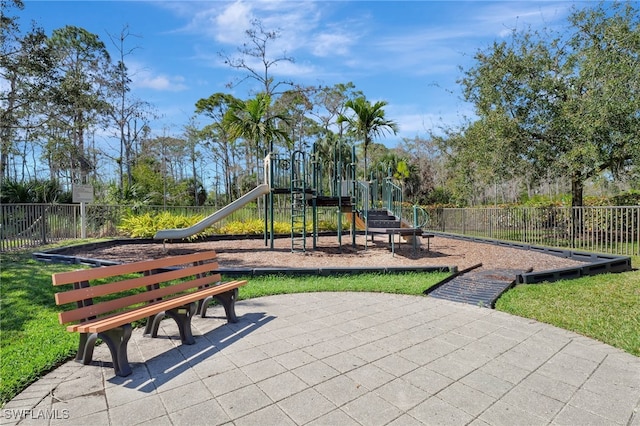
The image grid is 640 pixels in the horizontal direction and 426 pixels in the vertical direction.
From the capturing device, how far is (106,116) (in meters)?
25.2

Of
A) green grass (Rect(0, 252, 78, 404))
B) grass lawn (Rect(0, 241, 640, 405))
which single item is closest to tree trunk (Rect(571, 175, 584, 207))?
grass lawn (Rect(0, 241, 640, 405))

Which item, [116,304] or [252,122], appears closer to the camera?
[116,304]

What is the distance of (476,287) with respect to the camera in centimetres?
640

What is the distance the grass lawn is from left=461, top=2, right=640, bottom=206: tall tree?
6476mm

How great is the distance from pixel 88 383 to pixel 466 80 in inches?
669

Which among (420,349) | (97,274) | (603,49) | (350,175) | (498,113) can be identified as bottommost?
(420,349)

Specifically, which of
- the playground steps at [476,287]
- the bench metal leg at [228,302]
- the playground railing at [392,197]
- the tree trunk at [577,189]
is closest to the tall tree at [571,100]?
the tree trunk at [577,189]

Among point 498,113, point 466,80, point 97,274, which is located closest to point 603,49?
point 498,113

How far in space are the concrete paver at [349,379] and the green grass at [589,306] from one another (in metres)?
0.26

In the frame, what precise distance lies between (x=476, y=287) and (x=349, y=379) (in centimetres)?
423

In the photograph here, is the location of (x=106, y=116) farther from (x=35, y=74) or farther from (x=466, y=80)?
(x=466, y=80)

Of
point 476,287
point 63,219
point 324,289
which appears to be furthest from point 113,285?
point 63,219

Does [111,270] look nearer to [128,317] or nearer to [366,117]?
[128,317]

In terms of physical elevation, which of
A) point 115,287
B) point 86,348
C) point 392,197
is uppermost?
point 392,197
